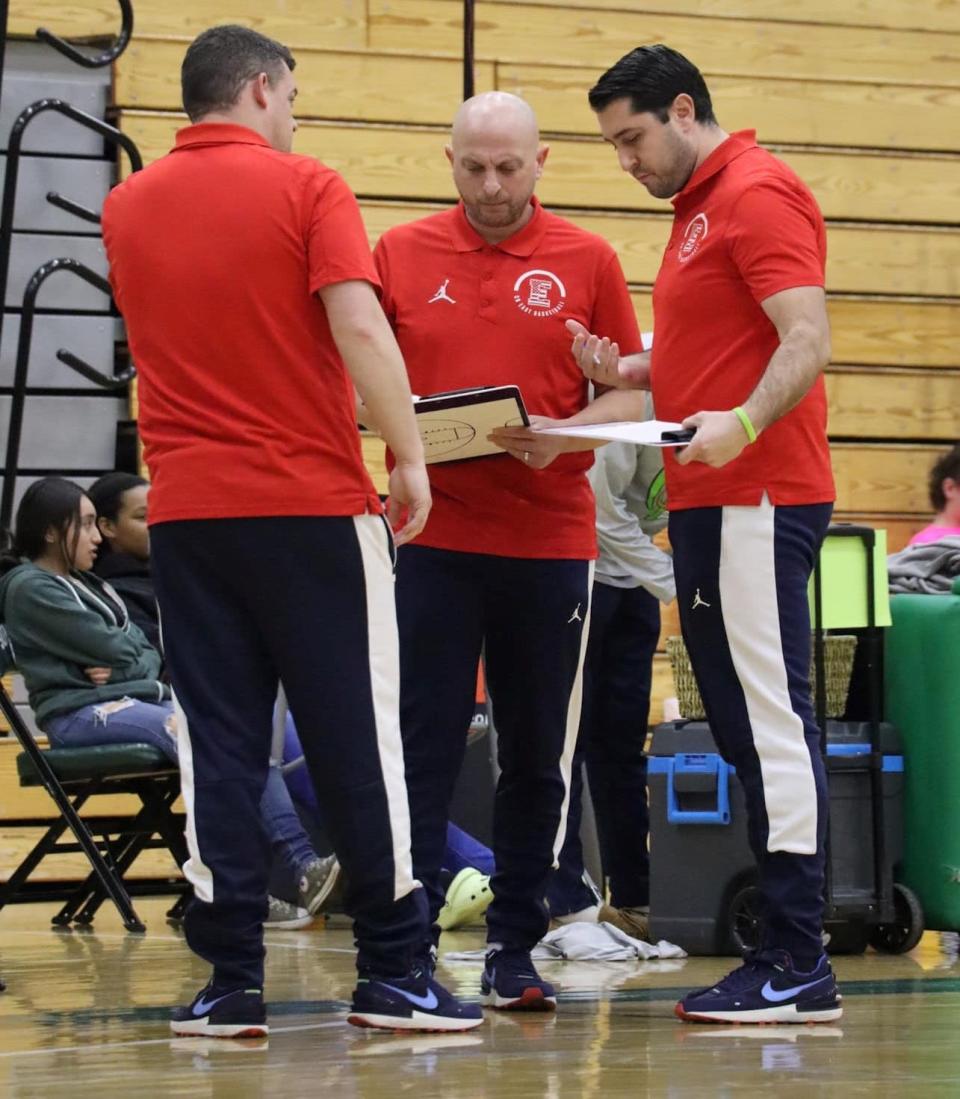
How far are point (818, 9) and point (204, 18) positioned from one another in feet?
7.55

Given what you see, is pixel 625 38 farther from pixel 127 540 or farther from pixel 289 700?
pixel 289 700

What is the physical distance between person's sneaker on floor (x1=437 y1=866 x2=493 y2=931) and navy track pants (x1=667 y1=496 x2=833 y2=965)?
5.15 ft

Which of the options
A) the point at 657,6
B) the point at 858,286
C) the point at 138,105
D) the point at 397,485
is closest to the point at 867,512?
the point at 858,286

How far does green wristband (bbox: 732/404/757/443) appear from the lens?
2.45m

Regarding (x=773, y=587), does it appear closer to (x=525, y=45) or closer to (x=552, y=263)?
(x=552, y=263)

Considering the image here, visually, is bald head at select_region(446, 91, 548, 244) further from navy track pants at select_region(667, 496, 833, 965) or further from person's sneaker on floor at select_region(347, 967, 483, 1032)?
person's sneaker on floor at select_region(347, 967, 483, 1032)

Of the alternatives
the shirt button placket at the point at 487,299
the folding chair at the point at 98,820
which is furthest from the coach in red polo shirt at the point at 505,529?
the folding chair at the point at 98,820

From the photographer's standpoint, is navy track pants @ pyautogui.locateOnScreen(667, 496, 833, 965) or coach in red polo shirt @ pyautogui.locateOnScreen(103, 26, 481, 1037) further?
navy track pants @ pyautogui.locateOnScreen(667, 496, 833, 965)

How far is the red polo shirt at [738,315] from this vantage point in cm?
255

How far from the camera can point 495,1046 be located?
228 centimetres

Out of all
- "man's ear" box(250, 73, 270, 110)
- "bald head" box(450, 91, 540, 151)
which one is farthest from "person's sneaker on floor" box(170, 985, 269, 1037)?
"bald head" box(450, 91, 540, 151)

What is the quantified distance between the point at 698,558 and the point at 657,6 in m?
4.32

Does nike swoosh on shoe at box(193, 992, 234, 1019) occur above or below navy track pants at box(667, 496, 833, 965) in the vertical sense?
below

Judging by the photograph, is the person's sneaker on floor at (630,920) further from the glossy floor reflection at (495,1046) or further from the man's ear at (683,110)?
the man's ear at (683,110)
